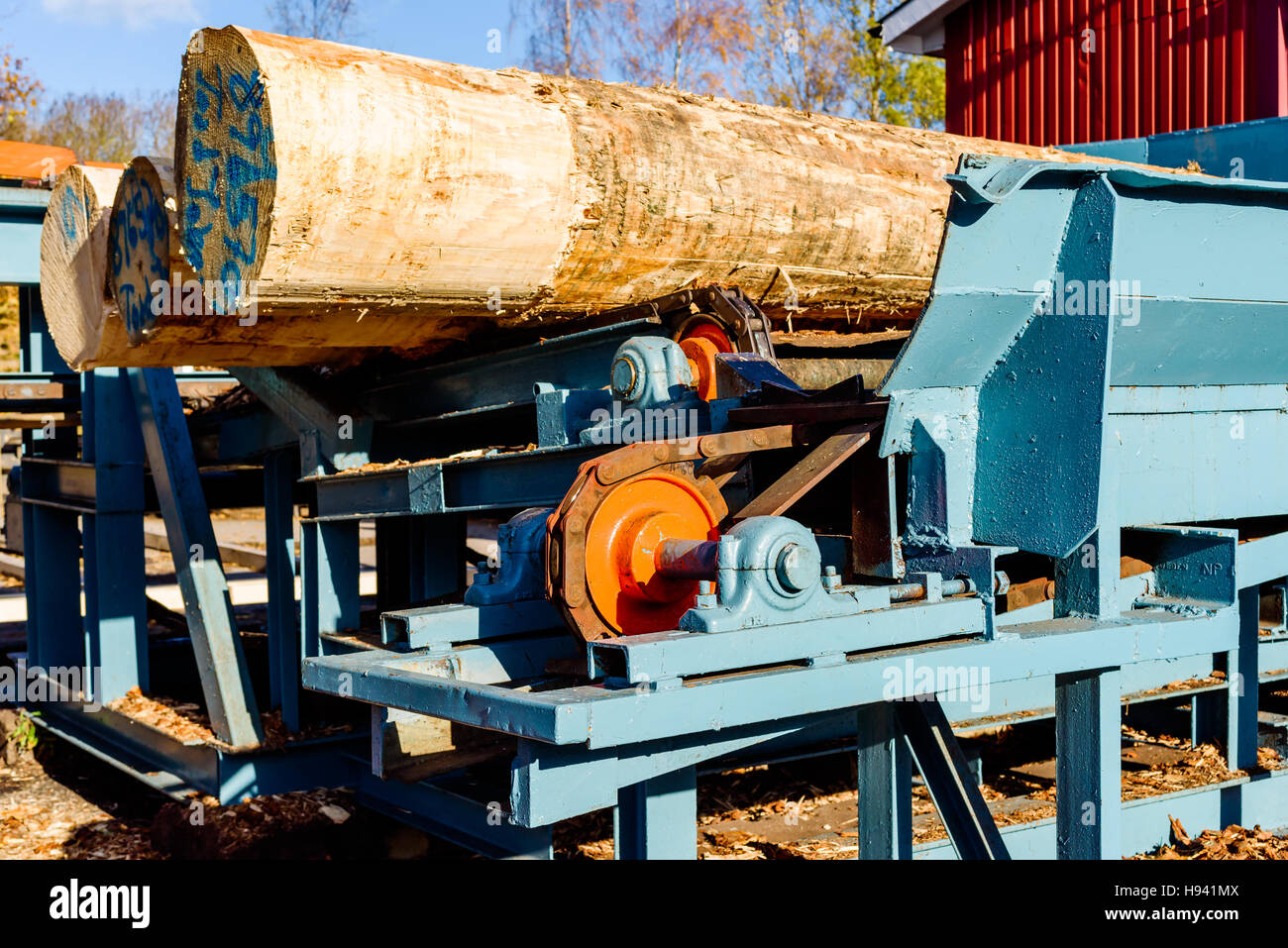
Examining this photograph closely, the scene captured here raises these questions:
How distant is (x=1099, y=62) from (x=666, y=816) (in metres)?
9.08

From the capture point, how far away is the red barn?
367 inches

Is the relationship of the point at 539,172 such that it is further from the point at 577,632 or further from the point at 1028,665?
the point at 1028,665

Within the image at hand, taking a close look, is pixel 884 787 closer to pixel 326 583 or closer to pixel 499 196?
pixel 499 196

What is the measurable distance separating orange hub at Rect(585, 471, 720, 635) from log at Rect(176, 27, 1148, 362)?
1197 mm

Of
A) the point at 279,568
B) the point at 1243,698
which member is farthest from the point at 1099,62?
the point at 279,568

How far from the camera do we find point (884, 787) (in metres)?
3.48

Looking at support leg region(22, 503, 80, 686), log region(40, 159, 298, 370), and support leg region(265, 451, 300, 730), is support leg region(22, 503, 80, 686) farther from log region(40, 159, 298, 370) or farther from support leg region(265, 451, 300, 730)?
log region(40, 159, 298, 370)

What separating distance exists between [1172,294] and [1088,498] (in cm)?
63

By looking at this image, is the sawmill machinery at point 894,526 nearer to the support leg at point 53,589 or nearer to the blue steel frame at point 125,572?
the blue steel frame at point 125,572

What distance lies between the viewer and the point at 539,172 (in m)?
3.93

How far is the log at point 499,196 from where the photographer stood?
3.56 m

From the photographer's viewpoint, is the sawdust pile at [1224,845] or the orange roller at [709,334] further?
the sawdust pile at [1224,845]

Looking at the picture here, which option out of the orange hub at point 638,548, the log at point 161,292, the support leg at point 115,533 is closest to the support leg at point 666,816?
the orange hub at point 638,548

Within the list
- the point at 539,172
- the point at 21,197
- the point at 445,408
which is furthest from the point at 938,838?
the point at 21,197
